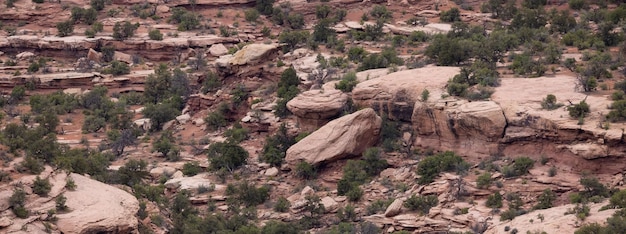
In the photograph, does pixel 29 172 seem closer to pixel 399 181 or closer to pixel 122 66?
pixel 399 181

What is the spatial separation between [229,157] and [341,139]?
506cm

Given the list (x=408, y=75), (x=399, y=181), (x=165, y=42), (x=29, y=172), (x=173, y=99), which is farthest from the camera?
(x=165, y=42)

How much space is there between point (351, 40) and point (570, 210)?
87.8 ft

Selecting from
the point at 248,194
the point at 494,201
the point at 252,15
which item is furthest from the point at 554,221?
the point at 252,15

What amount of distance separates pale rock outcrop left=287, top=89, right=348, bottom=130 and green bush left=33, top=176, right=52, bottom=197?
17.4 metres

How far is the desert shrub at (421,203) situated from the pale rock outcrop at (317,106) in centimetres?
890

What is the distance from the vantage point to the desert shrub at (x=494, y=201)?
189ft

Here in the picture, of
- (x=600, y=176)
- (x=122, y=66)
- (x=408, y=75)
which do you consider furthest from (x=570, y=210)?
(x=122, y=66)

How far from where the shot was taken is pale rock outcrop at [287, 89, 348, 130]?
219ft

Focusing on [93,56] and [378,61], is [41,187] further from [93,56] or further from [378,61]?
[93,56]

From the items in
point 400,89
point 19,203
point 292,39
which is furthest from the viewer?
point 292,39

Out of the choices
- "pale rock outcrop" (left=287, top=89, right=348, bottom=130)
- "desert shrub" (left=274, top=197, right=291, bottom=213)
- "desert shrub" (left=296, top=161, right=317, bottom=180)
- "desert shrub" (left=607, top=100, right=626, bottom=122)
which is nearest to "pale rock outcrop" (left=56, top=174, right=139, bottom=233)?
"desert shrub" (left=274, top=197, right=291, bottom=213)

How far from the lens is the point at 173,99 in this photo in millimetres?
76812

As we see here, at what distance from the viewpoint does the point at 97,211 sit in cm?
5103
